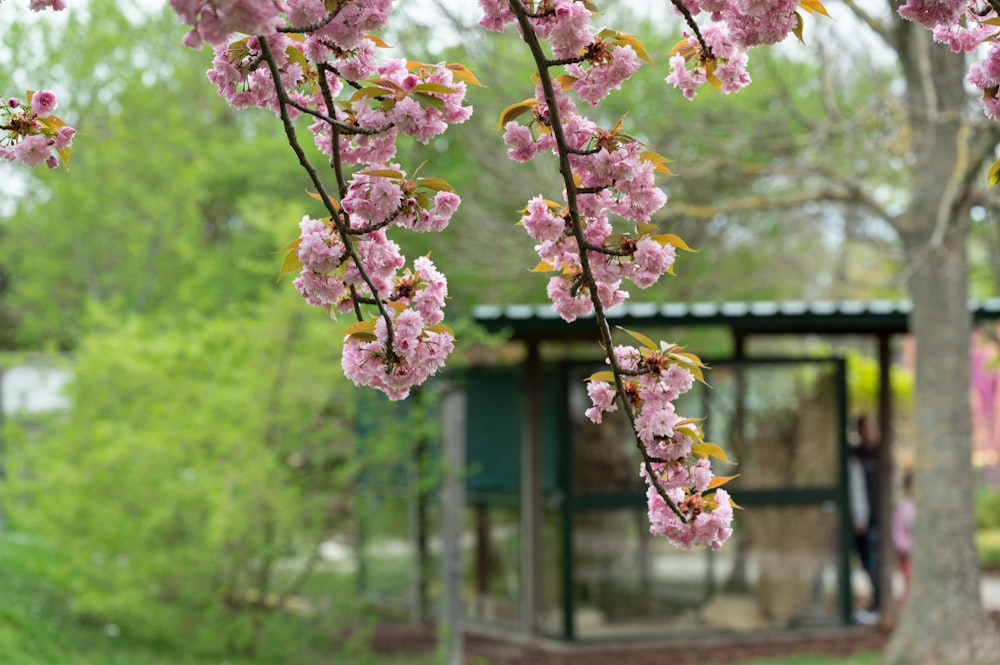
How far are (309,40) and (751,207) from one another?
591 cm

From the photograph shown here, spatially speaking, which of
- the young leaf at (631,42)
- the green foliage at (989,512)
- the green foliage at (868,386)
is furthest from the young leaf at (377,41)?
the green foliage at (989,512)

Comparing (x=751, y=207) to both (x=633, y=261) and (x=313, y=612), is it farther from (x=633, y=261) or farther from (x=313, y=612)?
(x=633, y=261)

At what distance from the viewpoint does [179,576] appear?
7504mm

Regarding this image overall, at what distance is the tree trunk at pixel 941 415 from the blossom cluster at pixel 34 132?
606 cm

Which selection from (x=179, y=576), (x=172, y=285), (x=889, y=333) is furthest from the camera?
(x=172, y=285)

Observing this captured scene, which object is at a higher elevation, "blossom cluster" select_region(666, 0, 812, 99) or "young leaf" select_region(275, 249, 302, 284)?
"blossom cluster" select_region(666, 0, 812, 99)

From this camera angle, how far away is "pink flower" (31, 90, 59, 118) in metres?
2.42

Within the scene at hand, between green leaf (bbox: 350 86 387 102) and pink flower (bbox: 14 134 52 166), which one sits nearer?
green leaf (bbox: 350 86 387 102)

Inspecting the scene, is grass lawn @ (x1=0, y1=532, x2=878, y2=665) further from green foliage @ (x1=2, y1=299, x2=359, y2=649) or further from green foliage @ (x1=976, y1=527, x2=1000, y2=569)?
green foliage @ (x1=976, y1=527, x2=1000, y2=569)

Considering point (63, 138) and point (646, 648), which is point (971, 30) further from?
point (646, 648)

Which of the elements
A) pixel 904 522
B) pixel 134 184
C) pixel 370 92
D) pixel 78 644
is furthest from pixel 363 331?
pixel 134 184

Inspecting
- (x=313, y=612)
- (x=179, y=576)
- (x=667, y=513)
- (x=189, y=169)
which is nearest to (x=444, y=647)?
(x=313, y=612)

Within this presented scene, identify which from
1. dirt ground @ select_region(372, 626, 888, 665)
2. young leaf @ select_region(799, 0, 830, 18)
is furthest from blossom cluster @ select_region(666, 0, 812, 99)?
dirt ground @ select_region(372, 626, 888, 665)

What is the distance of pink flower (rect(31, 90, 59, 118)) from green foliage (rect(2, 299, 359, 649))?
4964 mm
